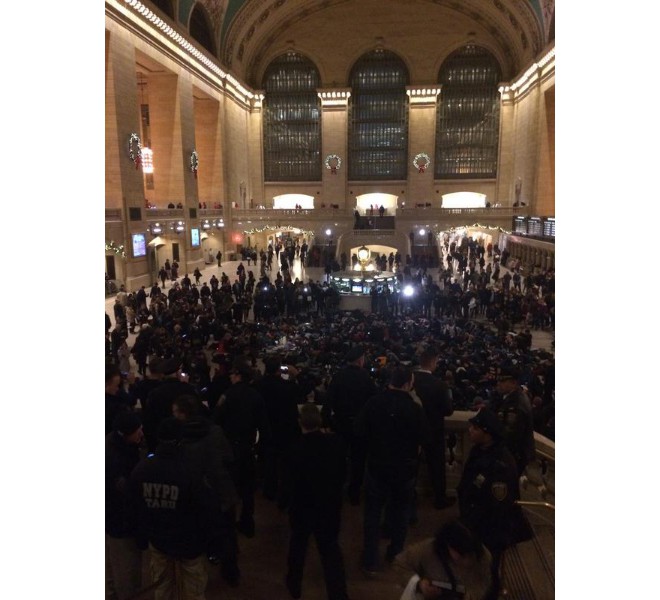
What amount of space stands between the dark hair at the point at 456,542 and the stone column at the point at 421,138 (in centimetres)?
3381

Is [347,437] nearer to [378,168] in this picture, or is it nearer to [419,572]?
[419,572]

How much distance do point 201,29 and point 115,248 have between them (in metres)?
15.1

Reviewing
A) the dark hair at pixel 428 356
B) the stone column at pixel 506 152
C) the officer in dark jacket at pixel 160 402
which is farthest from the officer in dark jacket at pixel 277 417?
the stone column at pixel 506 152

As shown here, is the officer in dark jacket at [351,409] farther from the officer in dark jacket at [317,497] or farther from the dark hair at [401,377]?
the officer in dark jacket at [317,497]

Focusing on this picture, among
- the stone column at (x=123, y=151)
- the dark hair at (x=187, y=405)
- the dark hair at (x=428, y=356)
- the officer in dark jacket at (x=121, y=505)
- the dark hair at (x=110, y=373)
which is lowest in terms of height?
the officer in dark jacket at (x=121, y=505)

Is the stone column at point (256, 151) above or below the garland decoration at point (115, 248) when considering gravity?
above

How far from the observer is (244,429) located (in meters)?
3.67

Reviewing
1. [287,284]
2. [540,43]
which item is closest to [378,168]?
[540,43]

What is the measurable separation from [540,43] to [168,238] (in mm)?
21472

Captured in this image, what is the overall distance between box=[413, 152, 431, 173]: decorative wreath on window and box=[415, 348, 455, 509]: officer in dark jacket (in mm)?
32686

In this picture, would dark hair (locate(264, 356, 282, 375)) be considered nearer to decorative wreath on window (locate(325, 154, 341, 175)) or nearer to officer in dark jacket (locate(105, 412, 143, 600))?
officer in dark jacket (locate(105, 412, 143, 600))

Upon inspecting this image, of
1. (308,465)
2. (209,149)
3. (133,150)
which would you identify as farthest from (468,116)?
(308,465)

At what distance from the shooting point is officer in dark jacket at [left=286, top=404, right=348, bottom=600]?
293 cm

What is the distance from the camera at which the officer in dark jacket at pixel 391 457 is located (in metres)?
3.30
